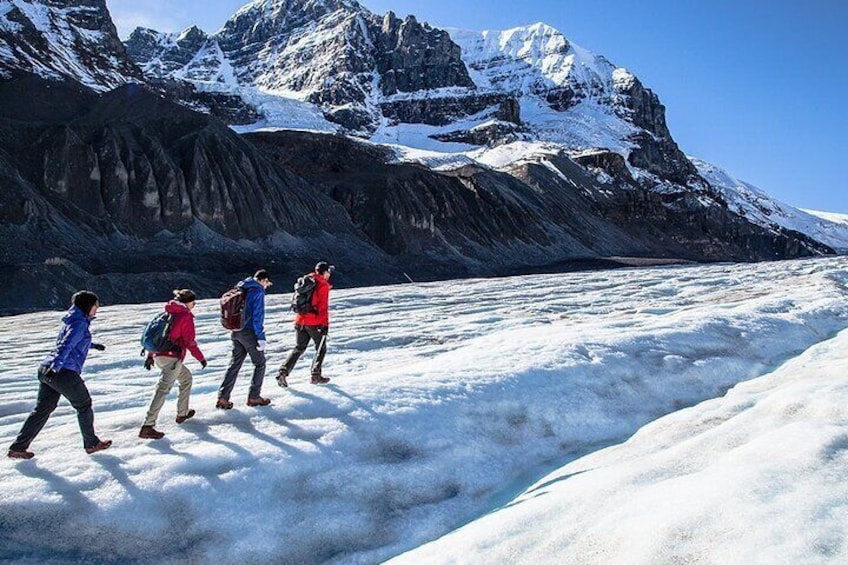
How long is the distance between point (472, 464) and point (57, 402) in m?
4.95

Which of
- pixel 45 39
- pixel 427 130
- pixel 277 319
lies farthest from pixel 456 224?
pixel 427 130

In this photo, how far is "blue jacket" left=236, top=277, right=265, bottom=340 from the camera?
8930 millimetres

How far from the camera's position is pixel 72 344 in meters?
7.41

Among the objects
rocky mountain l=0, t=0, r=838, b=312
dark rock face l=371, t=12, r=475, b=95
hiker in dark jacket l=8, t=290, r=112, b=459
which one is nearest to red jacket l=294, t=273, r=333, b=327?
hiker in dark jacket l=8, t=290, r=112, b=459

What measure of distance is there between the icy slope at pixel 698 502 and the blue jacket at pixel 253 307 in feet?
12.5

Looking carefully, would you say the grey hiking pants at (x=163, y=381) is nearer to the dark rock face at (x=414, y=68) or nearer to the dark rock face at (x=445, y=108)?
the dark rock face at (x=445, y=108)

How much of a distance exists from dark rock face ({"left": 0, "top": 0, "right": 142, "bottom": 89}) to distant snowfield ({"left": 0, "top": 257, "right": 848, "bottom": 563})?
75646 mm

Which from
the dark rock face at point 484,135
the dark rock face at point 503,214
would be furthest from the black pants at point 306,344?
the dark rock face at point 484,135

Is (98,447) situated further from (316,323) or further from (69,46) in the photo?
(69,46)

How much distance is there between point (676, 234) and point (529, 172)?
1382 inches

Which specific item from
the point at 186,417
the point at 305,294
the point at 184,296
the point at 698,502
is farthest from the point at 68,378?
the point at 698,502

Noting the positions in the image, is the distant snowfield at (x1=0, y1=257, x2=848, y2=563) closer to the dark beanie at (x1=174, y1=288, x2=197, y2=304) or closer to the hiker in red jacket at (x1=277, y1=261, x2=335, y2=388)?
the hiker in red jacket at (x1=277, y1=261, x2=335, y2=388)

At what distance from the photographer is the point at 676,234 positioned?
409 ft

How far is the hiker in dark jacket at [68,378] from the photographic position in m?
7.35
